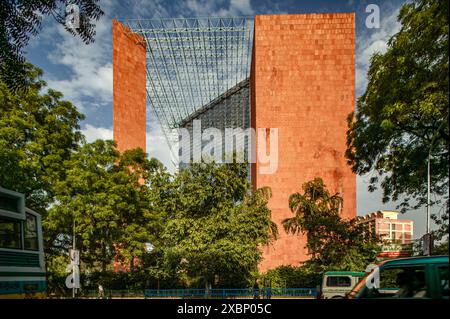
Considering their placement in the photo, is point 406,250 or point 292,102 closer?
point 406,250

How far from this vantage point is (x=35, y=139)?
21312 millimetres

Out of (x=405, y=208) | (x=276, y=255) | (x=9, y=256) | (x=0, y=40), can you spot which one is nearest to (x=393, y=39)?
(x=405, y=208)

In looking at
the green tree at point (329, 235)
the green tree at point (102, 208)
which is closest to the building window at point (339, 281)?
the green tree at point (329, 235)

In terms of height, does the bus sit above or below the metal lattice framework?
below

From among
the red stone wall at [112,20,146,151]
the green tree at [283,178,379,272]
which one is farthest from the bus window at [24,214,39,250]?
the red stone wall at [112,20,146,151]

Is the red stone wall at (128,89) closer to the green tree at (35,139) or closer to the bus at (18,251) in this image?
the green tree at (35,139)

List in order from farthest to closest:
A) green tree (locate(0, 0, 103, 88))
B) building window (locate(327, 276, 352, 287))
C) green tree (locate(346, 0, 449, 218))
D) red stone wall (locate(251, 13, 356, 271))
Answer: red stone wall (locate(251, 13, 356, 271)) < building window (locate(327, 276, 352, 287)) < green tree (locate(346, 0, 449, 218)) < green tree (locate(0, 0, 103, 88))

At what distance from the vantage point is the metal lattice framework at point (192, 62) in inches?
1293

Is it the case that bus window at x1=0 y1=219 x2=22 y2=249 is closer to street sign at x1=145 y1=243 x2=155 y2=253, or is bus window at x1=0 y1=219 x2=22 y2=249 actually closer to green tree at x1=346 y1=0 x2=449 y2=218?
green tree at x1=346 y1=0 x2=449 y2=218

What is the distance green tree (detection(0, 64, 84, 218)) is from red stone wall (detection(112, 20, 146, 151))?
730 centimetres

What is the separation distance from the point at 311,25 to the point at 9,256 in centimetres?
3248

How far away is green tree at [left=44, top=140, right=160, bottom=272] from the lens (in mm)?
20781

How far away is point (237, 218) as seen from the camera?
19547 mm

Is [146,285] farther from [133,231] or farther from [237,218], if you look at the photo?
[237,218]
